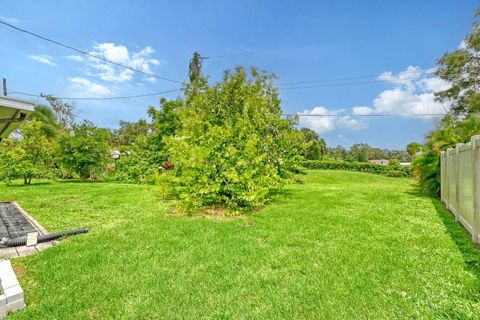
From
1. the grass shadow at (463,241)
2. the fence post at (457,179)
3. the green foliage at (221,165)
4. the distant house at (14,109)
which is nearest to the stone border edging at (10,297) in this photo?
the distant house at (14,109)

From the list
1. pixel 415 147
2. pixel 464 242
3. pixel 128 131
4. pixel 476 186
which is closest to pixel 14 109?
pixel 476 186

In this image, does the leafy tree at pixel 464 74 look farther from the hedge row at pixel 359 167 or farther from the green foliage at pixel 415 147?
the hedge row at pixel 359 167

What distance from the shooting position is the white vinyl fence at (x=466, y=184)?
12.9 ft

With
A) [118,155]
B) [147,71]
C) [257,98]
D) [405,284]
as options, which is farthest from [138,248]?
[147,71]

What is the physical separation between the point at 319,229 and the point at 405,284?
6.62 feet

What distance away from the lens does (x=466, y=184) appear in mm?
4672

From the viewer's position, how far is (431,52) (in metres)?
20.0

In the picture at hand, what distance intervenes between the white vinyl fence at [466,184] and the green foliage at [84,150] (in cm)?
1380

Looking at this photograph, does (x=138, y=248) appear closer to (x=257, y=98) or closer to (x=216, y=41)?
(x=257, y=98)

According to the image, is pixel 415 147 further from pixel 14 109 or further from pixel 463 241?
pixel 14 109

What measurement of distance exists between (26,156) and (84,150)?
2245 millimetres

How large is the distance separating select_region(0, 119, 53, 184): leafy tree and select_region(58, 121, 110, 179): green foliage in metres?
0.73

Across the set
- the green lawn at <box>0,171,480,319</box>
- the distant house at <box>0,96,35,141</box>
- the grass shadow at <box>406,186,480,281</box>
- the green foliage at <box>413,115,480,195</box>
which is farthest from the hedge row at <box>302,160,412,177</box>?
the distant house at <box>0,96,35,141</box>

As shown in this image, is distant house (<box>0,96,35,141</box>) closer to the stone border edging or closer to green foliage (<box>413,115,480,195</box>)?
the stone border edging
